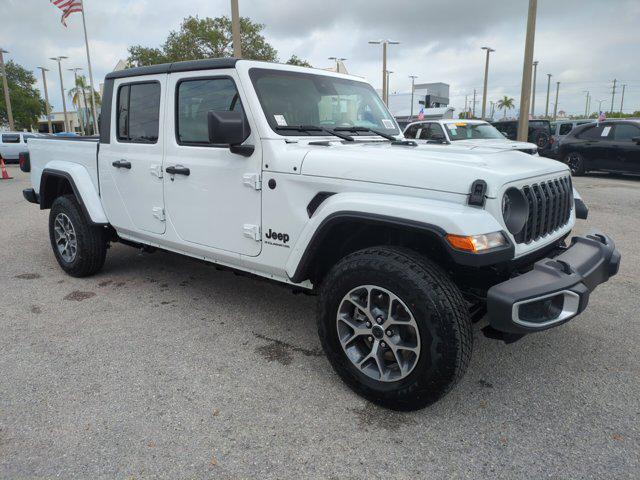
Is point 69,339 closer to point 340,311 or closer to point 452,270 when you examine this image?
point 340,311

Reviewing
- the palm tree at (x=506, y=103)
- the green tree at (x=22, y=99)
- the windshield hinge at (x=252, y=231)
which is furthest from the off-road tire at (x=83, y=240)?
the palm tree at (x=506, y=103)

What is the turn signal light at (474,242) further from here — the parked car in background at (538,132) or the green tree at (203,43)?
the green tree at (203,43)

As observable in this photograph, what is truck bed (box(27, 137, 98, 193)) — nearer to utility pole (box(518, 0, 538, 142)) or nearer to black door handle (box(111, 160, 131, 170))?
black door handle (box(111, 160, 131, 170))

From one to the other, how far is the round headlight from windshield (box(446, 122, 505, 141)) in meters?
9.41

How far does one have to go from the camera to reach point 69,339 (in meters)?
3.60

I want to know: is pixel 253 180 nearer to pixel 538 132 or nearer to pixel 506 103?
pixel 538 132

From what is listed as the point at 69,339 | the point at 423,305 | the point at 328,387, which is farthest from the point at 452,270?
the point at 69,339

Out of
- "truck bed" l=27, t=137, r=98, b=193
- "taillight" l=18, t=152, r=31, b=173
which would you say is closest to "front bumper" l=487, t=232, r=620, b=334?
"truck bed" l=27, t=137, r=98, b=193

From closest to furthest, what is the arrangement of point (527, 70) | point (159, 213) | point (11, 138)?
point (159, 213) < point (527, 70) < point (11, 138)

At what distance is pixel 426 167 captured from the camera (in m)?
2.54

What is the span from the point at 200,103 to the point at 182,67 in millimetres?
347

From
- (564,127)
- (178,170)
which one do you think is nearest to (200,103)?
(178,170)

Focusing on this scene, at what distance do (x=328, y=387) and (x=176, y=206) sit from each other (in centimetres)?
183

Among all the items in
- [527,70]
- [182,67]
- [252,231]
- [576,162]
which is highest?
[527,70]
